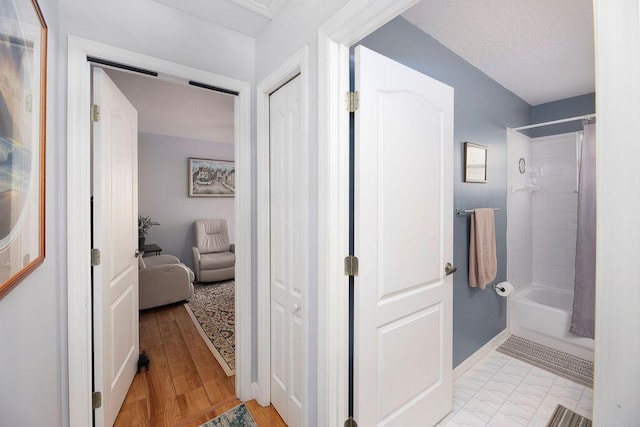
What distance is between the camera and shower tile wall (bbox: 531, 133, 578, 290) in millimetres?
2966

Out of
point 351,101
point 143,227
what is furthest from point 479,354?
point 143,227

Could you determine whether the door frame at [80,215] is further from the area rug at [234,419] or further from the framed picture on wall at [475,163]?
the framed picture on wall at [475,163]

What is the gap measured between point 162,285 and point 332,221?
3.02 meters

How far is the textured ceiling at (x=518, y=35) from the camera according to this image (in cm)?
156

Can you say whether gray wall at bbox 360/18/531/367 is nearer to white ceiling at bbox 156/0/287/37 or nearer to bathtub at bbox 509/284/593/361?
bathtub at bbox 509/284/593/361

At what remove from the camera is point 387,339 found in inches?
51.4

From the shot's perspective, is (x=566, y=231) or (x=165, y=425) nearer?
(x=165, y=425)

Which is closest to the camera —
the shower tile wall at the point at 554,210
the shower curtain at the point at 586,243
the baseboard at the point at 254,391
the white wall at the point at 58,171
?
the white wall at the point at 58,171

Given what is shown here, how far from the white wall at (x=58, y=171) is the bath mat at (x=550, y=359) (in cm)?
321

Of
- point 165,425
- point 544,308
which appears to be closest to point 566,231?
point 544,308

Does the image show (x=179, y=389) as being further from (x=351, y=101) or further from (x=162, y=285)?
(x=351, y=101)

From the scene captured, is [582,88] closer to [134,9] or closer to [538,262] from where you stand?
[538,262]

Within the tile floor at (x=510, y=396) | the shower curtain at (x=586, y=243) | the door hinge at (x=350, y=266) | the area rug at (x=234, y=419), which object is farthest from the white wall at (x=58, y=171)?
the shower curtain at (x=586, y=243)

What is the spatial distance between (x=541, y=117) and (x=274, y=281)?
3.62 meters
